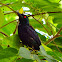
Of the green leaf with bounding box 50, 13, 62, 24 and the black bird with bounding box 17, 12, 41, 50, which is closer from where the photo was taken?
the green leaf with bounding box 50, 13, 62, 24

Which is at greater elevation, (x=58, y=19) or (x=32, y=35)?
(x=58, y=19)

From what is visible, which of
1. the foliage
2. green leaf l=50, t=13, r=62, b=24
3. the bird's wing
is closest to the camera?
the foliage

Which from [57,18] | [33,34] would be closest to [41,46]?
[57,18]

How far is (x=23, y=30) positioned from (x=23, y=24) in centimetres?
5

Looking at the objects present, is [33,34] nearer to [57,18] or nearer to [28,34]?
[28,34]

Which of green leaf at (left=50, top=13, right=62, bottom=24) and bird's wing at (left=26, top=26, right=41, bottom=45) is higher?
green leaf at (left=50, top=13, right=62, bottom=24)

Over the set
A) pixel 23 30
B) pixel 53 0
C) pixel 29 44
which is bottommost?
pixel 29 44

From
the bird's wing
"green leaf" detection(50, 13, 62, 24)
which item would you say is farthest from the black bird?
"green leaf" detection(50, 13, 62, 24)

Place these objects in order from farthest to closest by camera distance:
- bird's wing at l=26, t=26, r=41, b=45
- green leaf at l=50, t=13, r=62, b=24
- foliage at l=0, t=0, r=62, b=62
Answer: bird's wing at l=26, t=26, r=41, b=45, green leaf at l=50, t=13, r=62, b=24, foliage at l=0, t=0, r=62, b=62

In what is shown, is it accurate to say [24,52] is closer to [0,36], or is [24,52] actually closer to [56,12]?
[56,12]

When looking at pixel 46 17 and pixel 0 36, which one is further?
pixel 46 17

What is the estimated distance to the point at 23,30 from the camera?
0.95 meters

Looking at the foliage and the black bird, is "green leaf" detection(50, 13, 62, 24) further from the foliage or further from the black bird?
the black bird

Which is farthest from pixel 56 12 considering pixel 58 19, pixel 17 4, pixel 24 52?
pixel 24 52
